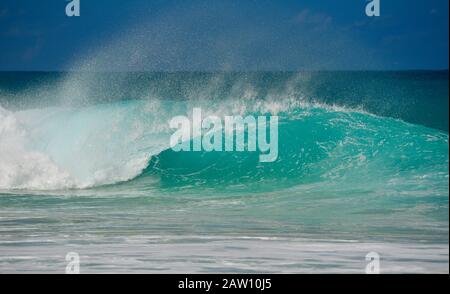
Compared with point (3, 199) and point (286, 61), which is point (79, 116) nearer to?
point (3, 199)

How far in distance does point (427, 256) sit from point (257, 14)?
1743 cm

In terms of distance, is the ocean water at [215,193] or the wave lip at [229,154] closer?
the ocean water at [215,193]

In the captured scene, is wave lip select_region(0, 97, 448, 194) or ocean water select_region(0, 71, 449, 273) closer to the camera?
ocean water select_region(0, 71, 449, 273)

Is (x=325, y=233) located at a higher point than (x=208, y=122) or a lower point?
lower

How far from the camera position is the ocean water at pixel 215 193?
19.9ft

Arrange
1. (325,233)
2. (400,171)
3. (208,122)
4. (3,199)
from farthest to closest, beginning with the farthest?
1. (208,122)
2. (400,171)
3. (3,199)
4. (325,233)

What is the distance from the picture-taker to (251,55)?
76.8ft

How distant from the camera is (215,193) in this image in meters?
9.34

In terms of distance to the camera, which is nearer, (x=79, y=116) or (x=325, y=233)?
(x=325, y=233)

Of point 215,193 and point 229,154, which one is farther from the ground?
point 229,154

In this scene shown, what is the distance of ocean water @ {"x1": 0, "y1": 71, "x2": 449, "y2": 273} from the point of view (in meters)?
6.08

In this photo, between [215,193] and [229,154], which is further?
[229,154]
